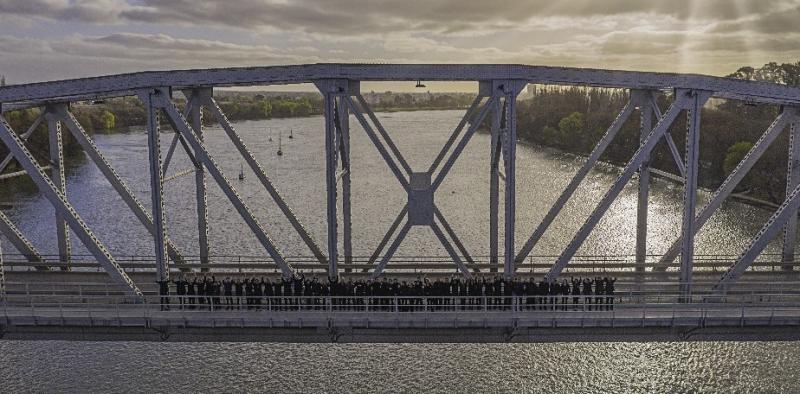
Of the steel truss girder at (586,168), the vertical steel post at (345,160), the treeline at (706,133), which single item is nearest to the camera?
the vertical steel post at (345,160)

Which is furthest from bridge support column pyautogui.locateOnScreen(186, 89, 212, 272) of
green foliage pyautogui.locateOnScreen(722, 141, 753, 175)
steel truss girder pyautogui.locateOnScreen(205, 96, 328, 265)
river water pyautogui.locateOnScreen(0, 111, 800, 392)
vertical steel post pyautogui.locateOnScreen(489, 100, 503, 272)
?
green foliage pyautogui.locateOnScreen(722, 141, 753, 175)

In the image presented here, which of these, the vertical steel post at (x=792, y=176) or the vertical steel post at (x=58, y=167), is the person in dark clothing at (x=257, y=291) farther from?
the vertical steel post at (x=792, y=176)

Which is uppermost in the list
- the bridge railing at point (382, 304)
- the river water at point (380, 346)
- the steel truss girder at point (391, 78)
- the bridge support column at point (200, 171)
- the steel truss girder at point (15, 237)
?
the steel truss girder at point (391, 78)

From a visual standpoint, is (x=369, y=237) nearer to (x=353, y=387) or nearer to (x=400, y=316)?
(x=353, y=387)

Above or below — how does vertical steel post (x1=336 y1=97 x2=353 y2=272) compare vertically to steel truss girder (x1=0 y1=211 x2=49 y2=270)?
above

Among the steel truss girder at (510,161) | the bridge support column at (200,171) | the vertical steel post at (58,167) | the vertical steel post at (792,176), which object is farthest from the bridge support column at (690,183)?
the vertical steel post at (58,167)

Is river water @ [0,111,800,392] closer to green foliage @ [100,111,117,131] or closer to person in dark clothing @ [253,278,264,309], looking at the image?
person in dark clothing @ [253,278,264,309]

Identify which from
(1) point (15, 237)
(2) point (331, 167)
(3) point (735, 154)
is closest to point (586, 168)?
(2) point (331, 167)

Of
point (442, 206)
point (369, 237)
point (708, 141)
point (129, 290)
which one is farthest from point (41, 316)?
point (708, 141)
